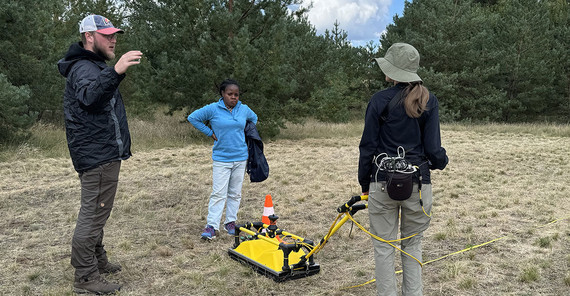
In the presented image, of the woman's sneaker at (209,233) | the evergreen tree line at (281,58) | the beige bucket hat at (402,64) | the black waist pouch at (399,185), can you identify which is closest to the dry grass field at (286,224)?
the woman's sneaker at (209,233)

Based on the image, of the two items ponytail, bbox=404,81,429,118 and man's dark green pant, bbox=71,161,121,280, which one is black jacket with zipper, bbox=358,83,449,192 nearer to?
ponytail, bbox=404,81,429,118

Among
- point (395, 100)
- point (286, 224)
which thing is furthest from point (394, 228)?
point (286, 224)

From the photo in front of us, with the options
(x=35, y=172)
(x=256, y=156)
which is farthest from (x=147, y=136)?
(x=256, y=156)

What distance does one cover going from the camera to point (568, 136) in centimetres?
1920

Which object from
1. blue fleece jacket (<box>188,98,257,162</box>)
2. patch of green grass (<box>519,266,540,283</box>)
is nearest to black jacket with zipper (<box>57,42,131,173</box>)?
blue fleece jacket (<box>188,98,257,162</box>)

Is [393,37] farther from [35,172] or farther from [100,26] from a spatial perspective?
[100,26]

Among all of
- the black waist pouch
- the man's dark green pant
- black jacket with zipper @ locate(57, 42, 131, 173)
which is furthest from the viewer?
the man's dark green pant

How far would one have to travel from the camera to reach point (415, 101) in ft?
11.1

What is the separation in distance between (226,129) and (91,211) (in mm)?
2041

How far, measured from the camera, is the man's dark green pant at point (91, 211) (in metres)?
4.14

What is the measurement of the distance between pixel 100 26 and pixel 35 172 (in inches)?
301

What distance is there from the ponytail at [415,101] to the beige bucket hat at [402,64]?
0.28 ft

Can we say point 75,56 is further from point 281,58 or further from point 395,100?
point 281,58

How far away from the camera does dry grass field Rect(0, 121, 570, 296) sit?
462 cm
